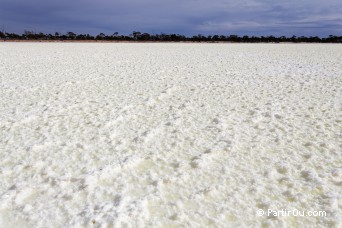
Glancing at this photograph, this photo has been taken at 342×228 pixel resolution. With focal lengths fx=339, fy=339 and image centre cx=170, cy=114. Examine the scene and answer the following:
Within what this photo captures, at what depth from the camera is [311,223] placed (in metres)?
1.92

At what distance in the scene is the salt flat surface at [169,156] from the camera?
2043 millimetres

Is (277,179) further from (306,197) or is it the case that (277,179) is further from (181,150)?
(181,150)

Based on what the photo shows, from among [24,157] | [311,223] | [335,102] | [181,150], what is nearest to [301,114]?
[335,102]

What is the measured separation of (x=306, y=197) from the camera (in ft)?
7.11

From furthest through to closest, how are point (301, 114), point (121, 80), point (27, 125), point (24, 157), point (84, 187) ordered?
point (121, 80) < point (301, 114) < point (27, 125) < point (24, 157) < point (84, 187)

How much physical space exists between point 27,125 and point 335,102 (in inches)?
153

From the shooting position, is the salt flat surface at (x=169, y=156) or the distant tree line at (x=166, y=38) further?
the distant tree line at (x=166, y=38)

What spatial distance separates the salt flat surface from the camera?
2043 mm

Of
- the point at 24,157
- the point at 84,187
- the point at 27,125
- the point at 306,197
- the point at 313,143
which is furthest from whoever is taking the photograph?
the point at 27,125

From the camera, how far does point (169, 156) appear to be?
284cm

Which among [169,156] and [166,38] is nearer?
[169,156]

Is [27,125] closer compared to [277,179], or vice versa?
[277,179]

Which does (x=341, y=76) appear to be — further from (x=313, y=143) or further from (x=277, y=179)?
(x=277, y=179)

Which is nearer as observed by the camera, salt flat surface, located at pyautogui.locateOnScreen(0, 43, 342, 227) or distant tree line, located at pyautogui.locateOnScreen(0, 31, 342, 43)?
salt flat surface, located at pyautogui.locateOnScreen(0, 43, 342, 227)
